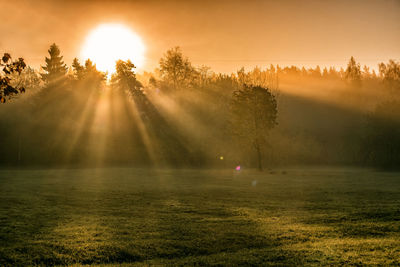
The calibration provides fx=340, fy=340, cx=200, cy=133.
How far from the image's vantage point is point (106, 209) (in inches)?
843

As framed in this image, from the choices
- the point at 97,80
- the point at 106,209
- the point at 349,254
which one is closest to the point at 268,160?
the point at 97,80

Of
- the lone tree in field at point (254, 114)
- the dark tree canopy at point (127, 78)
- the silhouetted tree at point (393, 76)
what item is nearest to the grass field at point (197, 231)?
the lone tree in field at point (254, 114)

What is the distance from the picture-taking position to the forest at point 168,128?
75.9 meters

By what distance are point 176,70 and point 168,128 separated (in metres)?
33.7

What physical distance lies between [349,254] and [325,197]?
55.9 ft

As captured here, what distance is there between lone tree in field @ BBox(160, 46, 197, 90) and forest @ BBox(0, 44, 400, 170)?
0.35 m

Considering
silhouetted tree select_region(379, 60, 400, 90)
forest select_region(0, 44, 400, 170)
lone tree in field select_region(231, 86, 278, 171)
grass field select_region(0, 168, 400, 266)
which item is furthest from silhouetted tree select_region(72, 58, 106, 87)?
silhouetted tree select_region(379, 60, 400, 90)

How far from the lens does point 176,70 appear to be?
Result: 398 feet

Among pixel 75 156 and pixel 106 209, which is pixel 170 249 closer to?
pixel 106 209

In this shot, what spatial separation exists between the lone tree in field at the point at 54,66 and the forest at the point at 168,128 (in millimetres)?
314

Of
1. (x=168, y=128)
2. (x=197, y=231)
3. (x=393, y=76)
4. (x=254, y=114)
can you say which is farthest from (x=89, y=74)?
(x=393, y=76)

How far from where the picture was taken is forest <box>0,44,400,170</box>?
75.9 metres

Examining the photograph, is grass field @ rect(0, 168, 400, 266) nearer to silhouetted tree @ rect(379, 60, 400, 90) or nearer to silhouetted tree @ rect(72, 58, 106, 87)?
silhouetted tree @ rect(72, 58, 106, 87)

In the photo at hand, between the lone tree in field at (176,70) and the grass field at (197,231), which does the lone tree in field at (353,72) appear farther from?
the grass field at (197,231)
